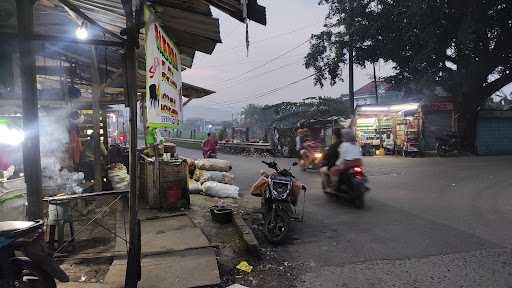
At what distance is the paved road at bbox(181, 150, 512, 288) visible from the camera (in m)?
4.80

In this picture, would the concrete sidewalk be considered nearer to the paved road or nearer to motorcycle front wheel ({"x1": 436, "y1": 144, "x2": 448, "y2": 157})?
the paved road

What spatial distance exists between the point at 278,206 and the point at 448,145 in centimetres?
2014

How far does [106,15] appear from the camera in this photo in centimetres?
594

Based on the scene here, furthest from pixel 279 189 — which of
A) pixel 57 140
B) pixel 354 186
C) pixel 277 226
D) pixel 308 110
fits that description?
pixel 308 110

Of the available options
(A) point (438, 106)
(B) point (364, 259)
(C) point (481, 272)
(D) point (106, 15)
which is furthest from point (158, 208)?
(A) point (438, 106)

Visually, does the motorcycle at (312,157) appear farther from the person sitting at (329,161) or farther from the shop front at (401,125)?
the shop front at (401,125)

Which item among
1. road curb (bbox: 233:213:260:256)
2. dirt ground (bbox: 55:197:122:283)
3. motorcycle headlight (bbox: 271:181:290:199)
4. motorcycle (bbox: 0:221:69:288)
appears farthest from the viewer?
motorcycle headlight (bbox: 271:181:290:199)

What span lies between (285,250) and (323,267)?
0.89m

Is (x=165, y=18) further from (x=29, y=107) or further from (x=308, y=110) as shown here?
(x=308, y=110)

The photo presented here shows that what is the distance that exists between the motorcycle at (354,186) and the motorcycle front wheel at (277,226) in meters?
2.77

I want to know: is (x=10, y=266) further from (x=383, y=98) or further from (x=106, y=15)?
(x=383, y=98)

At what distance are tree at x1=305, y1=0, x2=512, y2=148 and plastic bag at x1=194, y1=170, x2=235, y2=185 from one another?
15.5m

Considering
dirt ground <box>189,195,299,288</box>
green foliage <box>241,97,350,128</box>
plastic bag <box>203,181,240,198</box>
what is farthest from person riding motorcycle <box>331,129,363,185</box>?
green foliage <box>241,97,350,128</box>

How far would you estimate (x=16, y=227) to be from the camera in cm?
362
